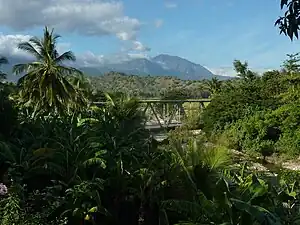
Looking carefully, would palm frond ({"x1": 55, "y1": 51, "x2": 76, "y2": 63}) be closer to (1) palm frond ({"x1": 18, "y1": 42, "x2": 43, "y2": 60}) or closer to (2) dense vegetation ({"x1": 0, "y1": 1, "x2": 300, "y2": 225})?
(1) palm frond ({"x1": 18, "y1": 42, "x2": 43, "y2": 60})

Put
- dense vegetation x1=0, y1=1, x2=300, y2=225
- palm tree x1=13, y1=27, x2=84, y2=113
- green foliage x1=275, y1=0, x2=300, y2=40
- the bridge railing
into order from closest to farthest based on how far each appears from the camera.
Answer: green foliage x1=275, y1=0, x2=300, y2=40 < dense vegetation x1=0, y1=1, x2=300, y2=225 < palm tree x1=13, y1=27, x2=84, y2=113 < the bridge railing

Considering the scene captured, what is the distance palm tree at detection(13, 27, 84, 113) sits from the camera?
19422 millimetres

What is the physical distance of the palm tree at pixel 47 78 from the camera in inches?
765

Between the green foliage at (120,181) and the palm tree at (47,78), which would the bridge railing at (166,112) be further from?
the green foliage at (120,181)

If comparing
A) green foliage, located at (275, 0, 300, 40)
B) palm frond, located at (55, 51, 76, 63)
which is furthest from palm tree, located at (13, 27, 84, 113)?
green foliage, located at (275, 0, 300, 40)

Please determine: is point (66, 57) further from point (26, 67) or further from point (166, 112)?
point (166, 112)

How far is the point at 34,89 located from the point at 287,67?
638 inches

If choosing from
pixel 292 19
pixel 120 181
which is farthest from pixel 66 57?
pixel 292 19

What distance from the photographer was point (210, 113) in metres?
21.9

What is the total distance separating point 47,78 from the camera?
65.0 feet

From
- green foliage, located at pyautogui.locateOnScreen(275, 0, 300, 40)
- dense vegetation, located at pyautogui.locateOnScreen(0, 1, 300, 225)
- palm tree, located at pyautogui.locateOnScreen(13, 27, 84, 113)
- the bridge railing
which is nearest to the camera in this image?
green foliage, located at pyautogui.locateOnScreen(275, 0, 300, 40)

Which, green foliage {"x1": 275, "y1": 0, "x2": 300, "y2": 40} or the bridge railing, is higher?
green foliage {"x1": 275, "y1": 0, "x2": 300, "y2": 40}

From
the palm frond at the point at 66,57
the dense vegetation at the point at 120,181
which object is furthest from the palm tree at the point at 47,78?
the dense vegetation at the point at 120,181

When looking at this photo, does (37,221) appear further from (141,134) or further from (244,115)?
(244,115)
